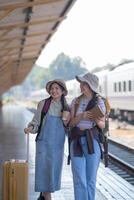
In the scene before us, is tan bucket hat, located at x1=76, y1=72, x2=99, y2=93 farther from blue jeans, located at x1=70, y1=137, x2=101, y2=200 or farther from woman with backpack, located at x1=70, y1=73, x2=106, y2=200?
blue jeans, located at x1=70, y1=137, x2=101, y2=200

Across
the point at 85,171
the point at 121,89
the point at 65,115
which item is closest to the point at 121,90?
the point at 121,89

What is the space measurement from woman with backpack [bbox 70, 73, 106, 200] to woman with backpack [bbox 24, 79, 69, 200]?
1.61ft

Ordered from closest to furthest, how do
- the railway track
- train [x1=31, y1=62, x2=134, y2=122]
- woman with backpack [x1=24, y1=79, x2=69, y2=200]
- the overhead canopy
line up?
woman with backpack [x1=24, y1=79, x2=69, y2=200], the railway track, the overhead canopy, train [x1=31, y1=62, x2=134, y2=122]

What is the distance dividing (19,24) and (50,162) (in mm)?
9415

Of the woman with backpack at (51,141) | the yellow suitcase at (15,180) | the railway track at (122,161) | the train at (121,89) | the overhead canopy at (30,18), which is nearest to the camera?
the yellow suitcase at (15,180)

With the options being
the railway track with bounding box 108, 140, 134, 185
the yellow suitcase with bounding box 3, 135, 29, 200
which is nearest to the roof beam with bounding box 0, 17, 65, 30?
the railway track with bounding box 108, 140, 134, 185

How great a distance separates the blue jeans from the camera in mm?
6238

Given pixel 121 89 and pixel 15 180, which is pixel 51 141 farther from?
pixel 121 89

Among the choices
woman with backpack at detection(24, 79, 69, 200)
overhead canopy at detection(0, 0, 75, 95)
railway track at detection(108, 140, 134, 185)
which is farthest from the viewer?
overhead canopy at detection(0, 0, 75, 95)

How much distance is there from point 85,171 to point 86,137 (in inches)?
15.8

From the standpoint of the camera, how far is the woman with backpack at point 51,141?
6.79m

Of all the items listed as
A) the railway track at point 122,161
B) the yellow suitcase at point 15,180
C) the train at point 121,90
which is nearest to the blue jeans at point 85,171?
the yellow suitcase at point 15,180

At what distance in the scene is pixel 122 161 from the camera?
13.2 m

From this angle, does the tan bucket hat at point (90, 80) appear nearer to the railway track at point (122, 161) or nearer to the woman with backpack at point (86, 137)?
the woman with backpack at point (86, 137)
